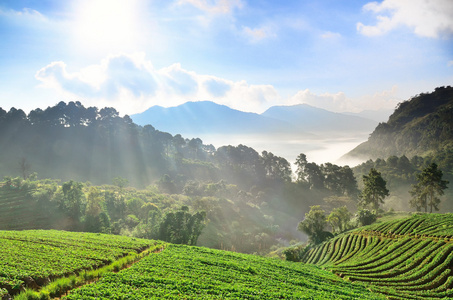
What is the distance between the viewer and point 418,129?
151875 mm

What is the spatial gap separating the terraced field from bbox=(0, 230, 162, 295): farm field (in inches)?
1370

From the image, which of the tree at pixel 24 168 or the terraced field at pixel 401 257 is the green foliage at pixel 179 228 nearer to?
the terraced field at pixel 401 257

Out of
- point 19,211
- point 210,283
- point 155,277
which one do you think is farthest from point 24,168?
point 210,283

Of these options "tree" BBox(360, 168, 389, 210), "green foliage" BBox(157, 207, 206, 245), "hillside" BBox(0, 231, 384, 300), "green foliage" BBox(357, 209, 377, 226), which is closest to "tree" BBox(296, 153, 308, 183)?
"tree" BBox(360, 168, 389, 210)

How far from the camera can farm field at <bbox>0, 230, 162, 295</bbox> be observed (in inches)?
845

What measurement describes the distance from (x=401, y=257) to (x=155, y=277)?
3665 cm

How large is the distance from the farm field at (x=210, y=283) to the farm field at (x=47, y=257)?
4.95 meters

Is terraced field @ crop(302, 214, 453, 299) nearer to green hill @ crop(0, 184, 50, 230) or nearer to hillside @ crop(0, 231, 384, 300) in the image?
hillside @ crop(0, 231, 384, 300)

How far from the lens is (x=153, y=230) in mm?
61062

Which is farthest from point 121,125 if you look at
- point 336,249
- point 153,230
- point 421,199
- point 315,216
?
point 421,199

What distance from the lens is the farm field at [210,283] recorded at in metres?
20.5

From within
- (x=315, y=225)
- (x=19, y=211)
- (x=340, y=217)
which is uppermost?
(x=19, y=211)

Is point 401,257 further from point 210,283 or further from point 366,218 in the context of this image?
point 210,283

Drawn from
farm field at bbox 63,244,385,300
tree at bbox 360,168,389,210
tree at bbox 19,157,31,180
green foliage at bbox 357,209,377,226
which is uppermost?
tree at bbox 19,157,31,180
